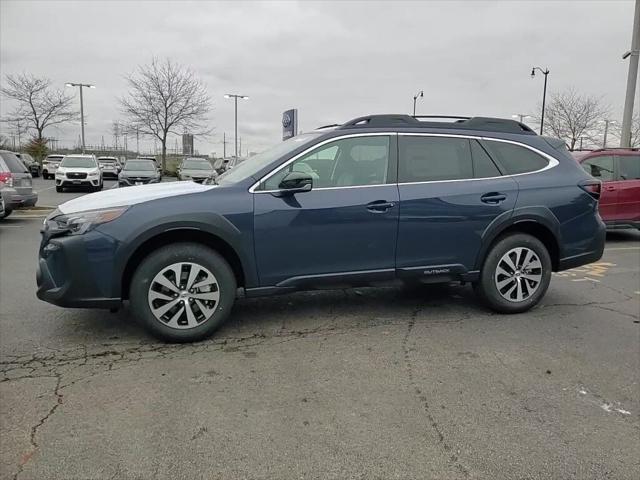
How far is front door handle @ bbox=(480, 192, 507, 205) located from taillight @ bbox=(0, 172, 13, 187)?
33.1 ft

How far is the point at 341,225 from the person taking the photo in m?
4.23

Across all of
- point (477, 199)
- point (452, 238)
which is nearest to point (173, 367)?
point (452, 238)

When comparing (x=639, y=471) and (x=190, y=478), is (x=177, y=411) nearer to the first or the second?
(x=190, y=478)

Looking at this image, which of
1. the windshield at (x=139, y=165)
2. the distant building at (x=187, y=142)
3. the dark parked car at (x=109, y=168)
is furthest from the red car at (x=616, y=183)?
the distant building at (x=187, y=142)

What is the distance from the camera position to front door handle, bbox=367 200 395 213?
4301mm

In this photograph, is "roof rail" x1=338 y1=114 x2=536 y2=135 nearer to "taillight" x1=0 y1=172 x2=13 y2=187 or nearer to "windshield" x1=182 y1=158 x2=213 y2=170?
"taillight" x1=0 y1=172 x2=13 y2=187

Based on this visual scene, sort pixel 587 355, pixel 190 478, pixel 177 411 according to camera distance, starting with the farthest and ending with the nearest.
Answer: pixel 587 355, pixel 177 411, pixel 190 478

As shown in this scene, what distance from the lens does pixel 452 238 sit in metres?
4.58

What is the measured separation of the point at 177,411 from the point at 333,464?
1041 mm

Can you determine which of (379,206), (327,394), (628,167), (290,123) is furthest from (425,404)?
(290,123)

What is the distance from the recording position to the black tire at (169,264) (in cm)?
Result: 388

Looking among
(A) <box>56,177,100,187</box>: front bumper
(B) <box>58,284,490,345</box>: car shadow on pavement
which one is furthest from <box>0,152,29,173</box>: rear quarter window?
(A) <box>56,177,100,187</box>: front bumper

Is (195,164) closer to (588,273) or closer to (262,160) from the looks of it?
(588,273)

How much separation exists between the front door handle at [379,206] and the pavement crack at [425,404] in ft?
3.55
